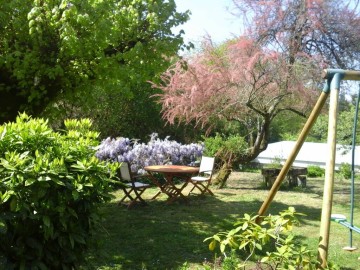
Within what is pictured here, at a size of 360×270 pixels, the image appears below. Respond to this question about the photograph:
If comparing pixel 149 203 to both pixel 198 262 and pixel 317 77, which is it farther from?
pixel 317 77

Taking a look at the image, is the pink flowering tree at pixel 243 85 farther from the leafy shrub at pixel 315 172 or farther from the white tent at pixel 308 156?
the white tent at pixel 308 156

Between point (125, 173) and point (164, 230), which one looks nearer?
point (164, 230)

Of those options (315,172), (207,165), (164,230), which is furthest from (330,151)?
(315,172)

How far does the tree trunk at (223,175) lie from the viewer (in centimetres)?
1223

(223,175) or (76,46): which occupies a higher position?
(76,46)

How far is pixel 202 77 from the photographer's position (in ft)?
39.7

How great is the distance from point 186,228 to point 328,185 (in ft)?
14.4

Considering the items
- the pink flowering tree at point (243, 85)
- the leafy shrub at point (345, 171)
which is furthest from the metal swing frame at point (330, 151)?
the leafy shrub at point (345, 171)

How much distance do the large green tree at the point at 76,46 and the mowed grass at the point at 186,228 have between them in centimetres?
253

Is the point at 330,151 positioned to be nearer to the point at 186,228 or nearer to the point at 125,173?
the point at 186,228

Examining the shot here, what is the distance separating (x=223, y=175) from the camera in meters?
12.3

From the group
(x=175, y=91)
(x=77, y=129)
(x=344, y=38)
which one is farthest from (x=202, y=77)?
(x=77, y=129)

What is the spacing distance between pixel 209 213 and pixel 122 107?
10111mm

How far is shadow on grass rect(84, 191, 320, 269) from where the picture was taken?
536 cm
